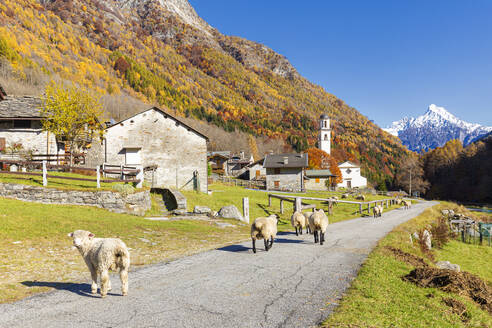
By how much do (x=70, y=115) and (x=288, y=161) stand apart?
138ft

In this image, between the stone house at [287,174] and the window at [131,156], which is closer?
the window at [131,156]

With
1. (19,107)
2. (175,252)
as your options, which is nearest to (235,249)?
(175,252)

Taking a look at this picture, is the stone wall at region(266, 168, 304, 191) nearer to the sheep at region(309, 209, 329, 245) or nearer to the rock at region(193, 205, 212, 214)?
the rock at region(193, 205, 212, 214)

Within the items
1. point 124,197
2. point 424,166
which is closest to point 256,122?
point 424,166

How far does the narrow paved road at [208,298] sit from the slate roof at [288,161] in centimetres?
5070

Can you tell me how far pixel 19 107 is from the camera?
1229 inches

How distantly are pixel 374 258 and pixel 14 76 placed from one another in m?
108

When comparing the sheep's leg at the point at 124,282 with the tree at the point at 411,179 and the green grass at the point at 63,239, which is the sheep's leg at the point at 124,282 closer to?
the green grass at the point at 63,239

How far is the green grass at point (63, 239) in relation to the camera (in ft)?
23.9

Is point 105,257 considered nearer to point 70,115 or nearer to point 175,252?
point 175,252

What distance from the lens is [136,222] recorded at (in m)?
15.0

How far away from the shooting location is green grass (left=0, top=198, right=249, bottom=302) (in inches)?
287

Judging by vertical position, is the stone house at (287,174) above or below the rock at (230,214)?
above

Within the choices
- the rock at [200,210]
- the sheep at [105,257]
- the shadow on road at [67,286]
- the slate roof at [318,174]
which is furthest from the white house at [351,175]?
the sheep at [105,257]
